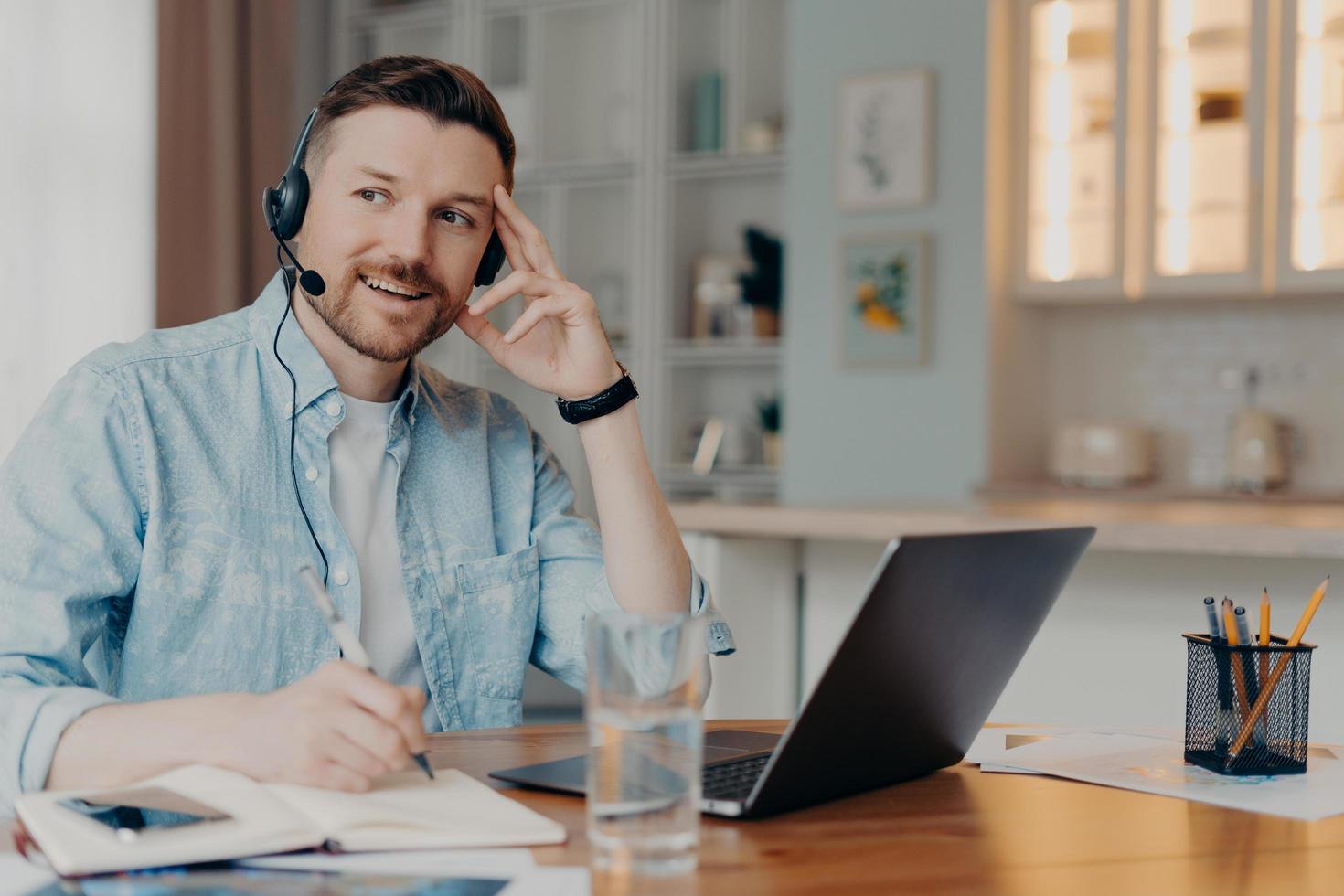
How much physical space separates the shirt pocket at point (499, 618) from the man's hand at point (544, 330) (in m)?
0.19

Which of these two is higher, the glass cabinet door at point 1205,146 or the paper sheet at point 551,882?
the glass cabinet door at point 1205,146

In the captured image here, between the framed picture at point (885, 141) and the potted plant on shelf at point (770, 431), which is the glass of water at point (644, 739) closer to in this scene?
the framed picture at point (885, 141)

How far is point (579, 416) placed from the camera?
4.70ft

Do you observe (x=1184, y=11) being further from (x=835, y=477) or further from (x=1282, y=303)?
(x=835, y=477)

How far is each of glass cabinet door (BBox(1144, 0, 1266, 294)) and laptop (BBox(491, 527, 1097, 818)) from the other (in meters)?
3.38

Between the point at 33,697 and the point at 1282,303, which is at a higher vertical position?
the point at 1282,303

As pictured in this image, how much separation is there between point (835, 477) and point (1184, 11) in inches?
69.8

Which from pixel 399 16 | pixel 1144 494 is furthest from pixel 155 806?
pixel 399 16

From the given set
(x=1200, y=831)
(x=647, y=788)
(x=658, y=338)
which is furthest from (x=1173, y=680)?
(x=658, y=338)

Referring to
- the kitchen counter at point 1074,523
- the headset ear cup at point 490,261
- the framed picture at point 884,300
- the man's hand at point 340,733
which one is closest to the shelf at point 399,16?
the framed picture at point 884,300

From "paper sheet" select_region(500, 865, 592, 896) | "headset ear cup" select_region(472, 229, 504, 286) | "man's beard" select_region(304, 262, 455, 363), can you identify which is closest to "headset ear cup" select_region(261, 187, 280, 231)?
"man's beard" select_region(304, 262, 455, 363)

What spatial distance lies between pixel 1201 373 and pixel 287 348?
377 centimetres

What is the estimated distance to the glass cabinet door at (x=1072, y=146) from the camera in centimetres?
429

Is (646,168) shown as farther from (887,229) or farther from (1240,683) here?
(1240,683)
